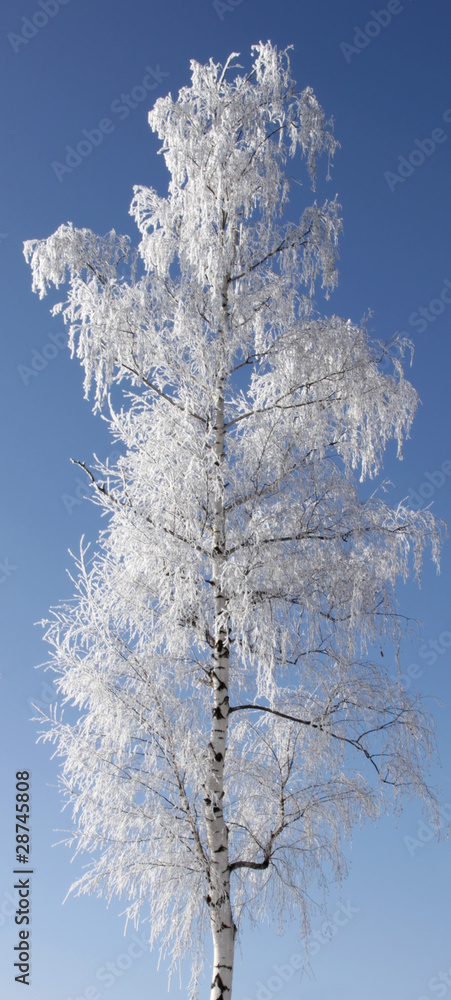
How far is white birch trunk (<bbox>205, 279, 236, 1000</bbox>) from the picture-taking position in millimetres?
5789

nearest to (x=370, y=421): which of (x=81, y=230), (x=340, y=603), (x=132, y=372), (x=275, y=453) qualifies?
(x=275, y=453)

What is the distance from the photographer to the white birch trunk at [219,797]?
5789mm

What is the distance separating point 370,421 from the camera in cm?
672

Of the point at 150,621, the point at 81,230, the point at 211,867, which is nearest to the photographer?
the point at 211,867

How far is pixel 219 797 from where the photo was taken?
6047mm

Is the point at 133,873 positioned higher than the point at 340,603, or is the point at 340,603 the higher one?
the point at 340,603

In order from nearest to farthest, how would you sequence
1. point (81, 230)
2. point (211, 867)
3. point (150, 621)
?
point (211, 867) → point (150, 621) → point (81, 230)

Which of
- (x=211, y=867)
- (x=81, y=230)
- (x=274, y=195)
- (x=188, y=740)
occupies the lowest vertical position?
(x=211, y=867)

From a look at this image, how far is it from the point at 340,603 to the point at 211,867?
2.24 metres

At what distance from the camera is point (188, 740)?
20.0ft

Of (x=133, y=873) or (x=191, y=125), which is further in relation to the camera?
(x=191, y=125)

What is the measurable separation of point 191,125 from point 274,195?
3.14 ft

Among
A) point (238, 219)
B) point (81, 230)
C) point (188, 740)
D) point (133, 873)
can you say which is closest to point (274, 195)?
point (238, 219)

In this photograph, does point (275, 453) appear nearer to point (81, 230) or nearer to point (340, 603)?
point (340, 603)
